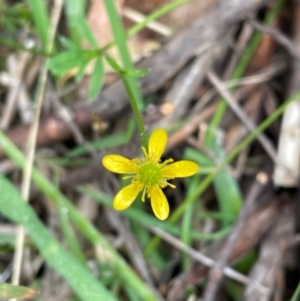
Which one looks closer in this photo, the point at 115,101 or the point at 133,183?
the point at 133,183

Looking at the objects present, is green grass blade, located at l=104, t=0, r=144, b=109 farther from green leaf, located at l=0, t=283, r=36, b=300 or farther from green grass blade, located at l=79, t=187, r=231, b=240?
green leaf, located at l=0, t=283, r=36, b=300

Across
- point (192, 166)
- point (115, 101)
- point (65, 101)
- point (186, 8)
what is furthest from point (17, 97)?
point (192, 166)

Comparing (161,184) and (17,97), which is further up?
(17,97)

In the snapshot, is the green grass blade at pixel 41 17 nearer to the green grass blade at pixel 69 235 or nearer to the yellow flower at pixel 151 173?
the green grass blade at pixel 69 235

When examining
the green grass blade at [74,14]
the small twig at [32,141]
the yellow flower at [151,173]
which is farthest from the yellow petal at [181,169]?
the green grass blade at [74,14]

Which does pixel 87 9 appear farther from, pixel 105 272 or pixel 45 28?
pixel 105 272

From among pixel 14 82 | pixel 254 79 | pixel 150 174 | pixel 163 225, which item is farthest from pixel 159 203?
pixel 14 82
